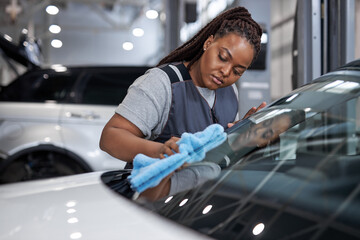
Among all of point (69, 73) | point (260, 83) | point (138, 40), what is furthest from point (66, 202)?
point (138, 40)

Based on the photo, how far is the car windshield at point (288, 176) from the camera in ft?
1.75

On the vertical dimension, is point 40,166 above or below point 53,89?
below

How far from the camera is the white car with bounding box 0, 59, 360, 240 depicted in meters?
0.54

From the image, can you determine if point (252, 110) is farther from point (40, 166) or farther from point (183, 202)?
point (40, 166)

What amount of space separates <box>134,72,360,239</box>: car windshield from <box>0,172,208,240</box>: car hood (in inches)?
1.6

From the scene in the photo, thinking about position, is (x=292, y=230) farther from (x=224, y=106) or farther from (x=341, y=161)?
(x=224, y=106)

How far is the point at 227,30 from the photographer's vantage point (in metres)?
0.84

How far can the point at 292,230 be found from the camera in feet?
1.65

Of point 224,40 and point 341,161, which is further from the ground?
point 224,40

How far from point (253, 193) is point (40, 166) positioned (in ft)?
8.43

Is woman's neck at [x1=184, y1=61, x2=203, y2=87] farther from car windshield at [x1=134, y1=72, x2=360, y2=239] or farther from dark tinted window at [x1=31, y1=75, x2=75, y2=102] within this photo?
dark tinted window at [x1=31, y1=75, x2=75, y2=102]

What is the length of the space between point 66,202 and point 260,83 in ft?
2.00

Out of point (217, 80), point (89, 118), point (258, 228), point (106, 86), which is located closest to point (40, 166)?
point (89, 118)

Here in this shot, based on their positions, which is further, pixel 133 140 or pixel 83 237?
pixel 133 140
